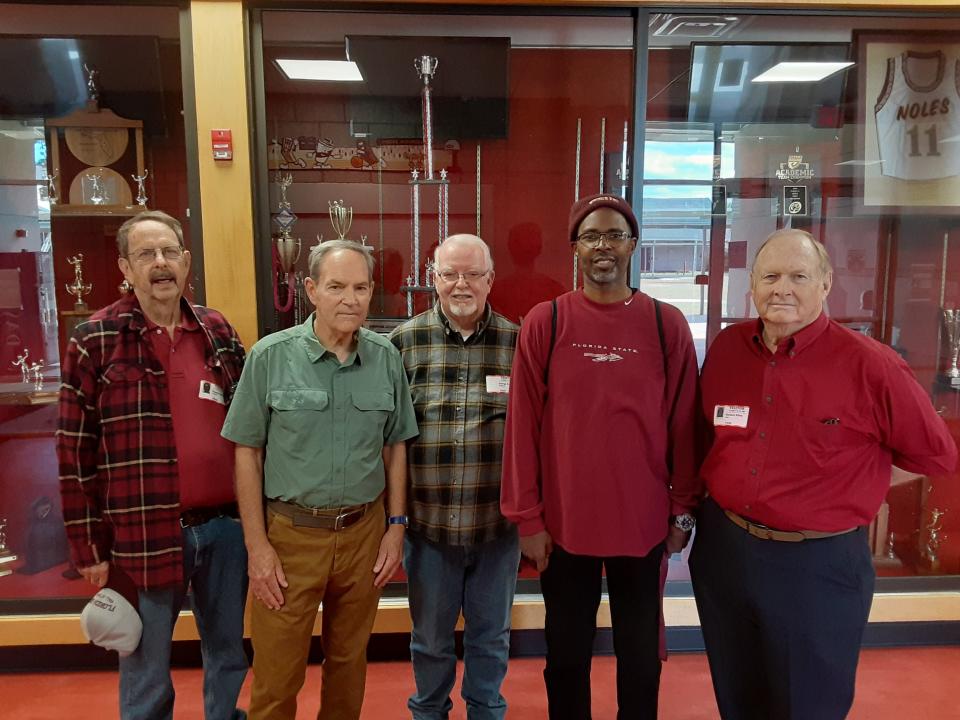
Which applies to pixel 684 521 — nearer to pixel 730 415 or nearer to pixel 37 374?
pixel 730 415

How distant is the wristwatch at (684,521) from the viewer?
1778 mm

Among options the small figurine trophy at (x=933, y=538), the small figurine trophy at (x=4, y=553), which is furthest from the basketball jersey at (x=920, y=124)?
the small figurine trophy at (x=4, y=553)

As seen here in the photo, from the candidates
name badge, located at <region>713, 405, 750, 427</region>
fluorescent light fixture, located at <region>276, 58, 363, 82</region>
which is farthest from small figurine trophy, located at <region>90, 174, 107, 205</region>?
name badge, located at <region>713, 405, 750, 427</region>

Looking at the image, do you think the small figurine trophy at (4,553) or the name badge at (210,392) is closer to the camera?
the name badge at (210,392)

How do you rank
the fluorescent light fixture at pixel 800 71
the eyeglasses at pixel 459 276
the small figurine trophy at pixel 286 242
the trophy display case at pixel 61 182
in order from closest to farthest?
the eyeglasses at pixel 459 276, the small figurine trophy at pixel 286 242, the trophy display case at pixel 61 182, the fluorescent light fixture at pixel 800 71

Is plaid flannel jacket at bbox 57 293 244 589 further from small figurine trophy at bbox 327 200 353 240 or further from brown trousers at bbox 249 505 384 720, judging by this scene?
small figurine trophy at bbox 327 200 353 240

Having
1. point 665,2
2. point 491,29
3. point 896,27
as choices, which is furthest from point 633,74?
point 896,27

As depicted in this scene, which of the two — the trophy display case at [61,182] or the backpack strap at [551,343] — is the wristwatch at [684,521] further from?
the trophy display case at [61,182]

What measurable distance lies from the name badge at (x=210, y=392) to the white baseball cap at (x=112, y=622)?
577 millimetres

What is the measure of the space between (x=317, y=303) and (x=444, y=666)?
46.6 inches

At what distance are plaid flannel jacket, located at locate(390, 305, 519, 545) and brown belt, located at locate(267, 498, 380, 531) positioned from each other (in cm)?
24

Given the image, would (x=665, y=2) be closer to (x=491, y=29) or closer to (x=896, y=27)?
(x=491, y=29)

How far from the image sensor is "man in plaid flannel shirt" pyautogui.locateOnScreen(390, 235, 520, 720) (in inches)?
74.4

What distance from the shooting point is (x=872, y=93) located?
3039mm
